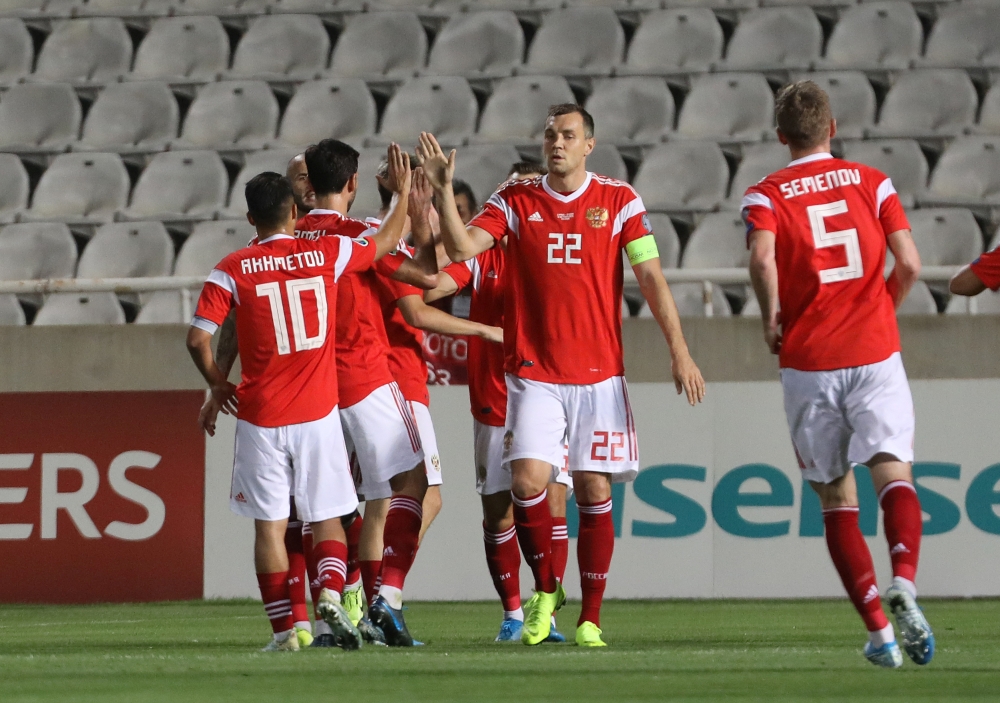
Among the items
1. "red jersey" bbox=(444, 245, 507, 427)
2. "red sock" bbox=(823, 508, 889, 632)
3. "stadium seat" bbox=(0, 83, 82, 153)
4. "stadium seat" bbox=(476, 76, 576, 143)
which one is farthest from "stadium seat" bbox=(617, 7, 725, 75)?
"red sock" bbox=(823, 508, 889, 632)

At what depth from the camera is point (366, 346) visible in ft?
20.9

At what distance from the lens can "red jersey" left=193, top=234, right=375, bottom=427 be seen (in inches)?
223

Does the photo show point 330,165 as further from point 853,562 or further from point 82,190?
point 82,190

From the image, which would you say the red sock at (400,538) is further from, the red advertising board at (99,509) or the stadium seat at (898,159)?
the stadium seat at (898,159)

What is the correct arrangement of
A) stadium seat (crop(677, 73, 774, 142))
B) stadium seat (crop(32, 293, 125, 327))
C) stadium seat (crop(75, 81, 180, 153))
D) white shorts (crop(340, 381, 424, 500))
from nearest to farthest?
white shorts (crop(340, 381, 424, 500)), stadium seat (crop(32, 293, 125, 327)), stadium seat (crop(677, 73, 774, 142)), stadium seat (crop(75, 81, 180, 153))

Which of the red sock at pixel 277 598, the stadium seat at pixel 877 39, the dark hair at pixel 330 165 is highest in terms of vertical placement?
the stadium seat at pixel 877 39

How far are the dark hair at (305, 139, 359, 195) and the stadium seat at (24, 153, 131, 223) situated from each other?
23.7 ft

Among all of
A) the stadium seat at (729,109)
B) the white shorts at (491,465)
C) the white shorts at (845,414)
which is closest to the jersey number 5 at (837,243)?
the white shorts at (845,414)

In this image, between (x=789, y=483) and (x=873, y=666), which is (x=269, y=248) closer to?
(x=873, y=666)

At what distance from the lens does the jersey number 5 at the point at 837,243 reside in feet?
16.4

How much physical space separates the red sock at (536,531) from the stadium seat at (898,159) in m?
7.05

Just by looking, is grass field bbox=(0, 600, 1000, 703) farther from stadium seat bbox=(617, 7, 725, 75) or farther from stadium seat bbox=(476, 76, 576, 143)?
stadium seat bbox=(617, 7, 725, 75)

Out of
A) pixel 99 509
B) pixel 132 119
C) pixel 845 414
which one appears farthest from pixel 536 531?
pixel 132 119

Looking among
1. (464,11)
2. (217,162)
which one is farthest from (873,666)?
(464,11)
